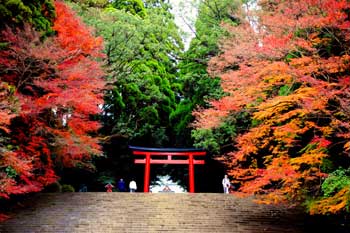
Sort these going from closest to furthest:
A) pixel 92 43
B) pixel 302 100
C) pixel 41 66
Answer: pixel 302 100
pixel 41 66
pixel 92 43

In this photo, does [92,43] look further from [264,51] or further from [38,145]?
[264,51]

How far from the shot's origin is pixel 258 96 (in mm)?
11312

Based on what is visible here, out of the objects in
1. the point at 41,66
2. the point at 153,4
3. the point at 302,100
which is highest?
the point at 153,4

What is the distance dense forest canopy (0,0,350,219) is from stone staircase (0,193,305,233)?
673 millimetres

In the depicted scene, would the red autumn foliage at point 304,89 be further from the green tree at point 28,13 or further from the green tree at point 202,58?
the green tree at point 202,58

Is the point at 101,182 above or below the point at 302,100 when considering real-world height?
below

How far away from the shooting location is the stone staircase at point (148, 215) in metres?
10.6

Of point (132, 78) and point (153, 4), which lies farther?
point (153, 4)

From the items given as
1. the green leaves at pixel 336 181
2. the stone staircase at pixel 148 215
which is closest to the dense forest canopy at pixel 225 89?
the green leaves at pixel 336 181

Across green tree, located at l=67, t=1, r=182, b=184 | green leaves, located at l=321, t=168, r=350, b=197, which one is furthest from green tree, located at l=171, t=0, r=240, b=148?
green leaves, located at l=321, t=168, r=350, b=197

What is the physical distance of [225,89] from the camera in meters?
12.0

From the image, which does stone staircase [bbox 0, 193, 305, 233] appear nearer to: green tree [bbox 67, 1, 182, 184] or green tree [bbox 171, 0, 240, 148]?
green tree [bbox 67, 1, 182, 184]

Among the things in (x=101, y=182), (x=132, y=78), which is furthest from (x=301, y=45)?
(x=101, y=182)

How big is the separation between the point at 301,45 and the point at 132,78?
1104 cm
